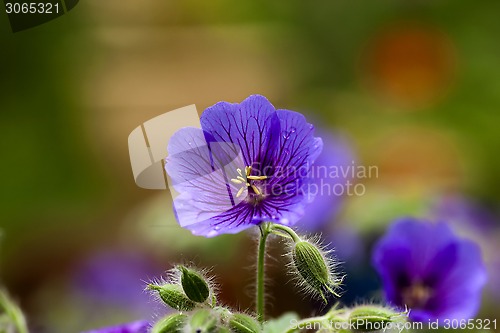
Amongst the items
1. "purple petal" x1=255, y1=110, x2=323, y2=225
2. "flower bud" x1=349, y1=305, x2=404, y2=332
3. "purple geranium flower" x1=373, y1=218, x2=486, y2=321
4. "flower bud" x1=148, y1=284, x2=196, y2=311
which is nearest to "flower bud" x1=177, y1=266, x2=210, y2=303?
"flower bud" x1=148, y1=284, x2=196, y2=311

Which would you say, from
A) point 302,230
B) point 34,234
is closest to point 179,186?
point 302,230

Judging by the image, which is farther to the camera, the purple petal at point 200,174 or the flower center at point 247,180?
the flower center at point 247,180

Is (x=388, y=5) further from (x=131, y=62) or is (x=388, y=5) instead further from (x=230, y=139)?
(x=230, y=139)

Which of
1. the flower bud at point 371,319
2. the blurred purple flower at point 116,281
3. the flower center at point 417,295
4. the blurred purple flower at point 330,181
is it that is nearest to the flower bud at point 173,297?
the flower bud at point 371,319

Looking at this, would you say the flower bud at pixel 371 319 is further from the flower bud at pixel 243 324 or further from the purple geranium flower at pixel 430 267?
the purple geranium flower at pixel 430 267

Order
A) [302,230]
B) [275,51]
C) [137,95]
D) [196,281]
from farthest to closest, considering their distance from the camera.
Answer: [275,51]
[137,95]
[302,230]
[196,281]

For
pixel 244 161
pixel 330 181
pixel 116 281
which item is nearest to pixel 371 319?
pixel 244 161

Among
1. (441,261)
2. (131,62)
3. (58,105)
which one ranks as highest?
(131,62)
